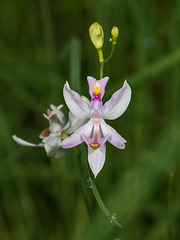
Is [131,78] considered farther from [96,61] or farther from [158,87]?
[158,87]

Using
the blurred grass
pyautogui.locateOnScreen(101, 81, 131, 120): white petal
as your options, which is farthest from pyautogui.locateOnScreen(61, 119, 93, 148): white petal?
the blurred grass

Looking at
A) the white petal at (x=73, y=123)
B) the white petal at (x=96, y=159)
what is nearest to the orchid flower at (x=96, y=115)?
the white petal at (x=96, y=159)

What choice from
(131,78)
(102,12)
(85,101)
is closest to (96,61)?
(102,12)

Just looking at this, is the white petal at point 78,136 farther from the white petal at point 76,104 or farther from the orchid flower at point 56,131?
the orchid flower at point 56,131

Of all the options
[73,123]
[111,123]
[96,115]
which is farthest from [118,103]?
[111,123]

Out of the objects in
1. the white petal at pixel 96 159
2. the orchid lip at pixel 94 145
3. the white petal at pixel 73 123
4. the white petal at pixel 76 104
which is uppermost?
the white petal at pixel 76 104

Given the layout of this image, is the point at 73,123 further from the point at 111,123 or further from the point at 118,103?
the point at 111,123
